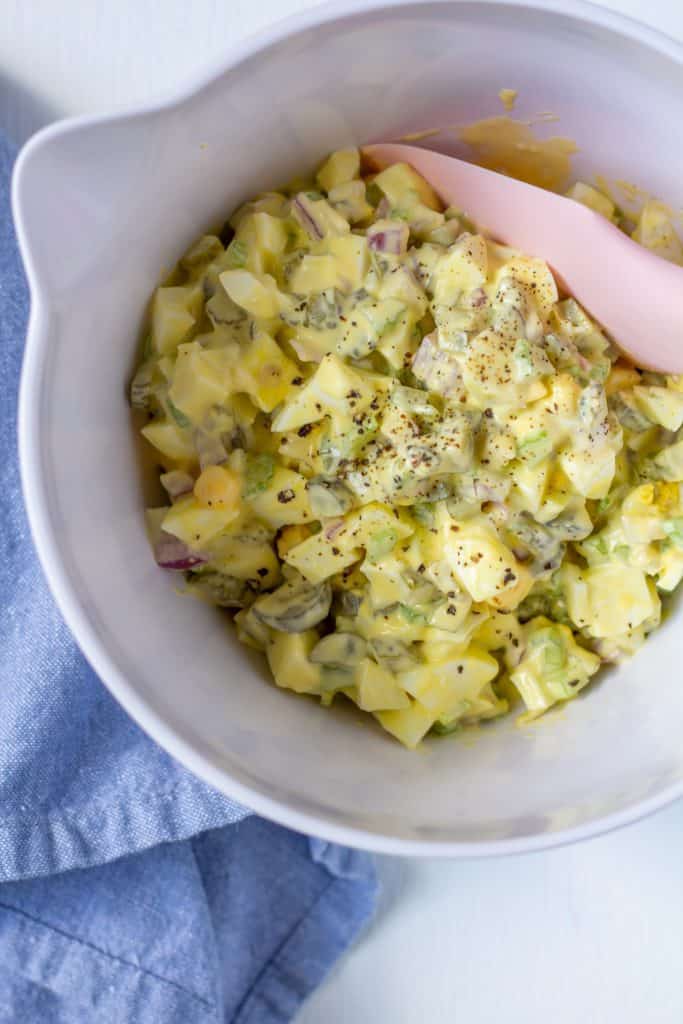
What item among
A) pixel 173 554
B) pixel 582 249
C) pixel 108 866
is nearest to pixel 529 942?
pixel 108 866

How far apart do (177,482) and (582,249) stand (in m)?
0.62

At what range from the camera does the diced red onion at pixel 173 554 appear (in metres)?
1.42

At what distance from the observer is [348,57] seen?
4.29ft

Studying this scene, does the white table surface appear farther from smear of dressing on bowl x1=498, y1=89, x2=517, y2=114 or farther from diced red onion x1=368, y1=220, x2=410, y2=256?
smear of dressing on bowl x1=498, y1=89, x2=517, y2=114

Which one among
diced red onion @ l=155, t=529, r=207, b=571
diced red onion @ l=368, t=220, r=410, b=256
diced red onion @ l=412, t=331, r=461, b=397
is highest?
diced red onion @ l=368, t=220, r=410, b=256

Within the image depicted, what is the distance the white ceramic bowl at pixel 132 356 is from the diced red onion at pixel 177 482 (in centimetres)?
5

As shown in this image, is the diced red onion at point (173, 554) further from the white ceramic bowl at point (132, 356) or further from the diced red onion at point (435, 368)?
the diced red onion at point (435, 368)

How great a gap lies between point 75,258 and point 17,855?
909mm

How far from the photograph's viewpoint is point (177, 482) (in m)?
1.41

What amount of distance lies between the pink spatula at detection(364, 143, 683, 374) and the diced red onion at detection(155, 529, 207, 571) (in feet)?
1.96

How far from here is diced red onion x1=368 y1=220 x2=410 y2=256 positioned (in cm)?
139

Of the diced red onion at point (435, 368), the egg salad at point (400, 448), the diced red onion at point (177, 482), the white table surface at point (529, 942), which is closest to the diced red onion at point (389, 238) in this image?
the egg salad at point (400, 448)

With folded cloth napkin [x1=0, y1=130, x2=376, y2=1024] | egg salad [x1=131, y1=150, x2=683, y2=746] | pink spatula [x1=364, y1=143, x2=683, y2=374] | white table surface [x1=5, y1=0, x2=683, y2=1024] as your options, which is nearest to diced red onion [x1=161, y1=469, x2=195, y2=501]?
egg salad [x1=131, y1=150, x2=683, y2=746]

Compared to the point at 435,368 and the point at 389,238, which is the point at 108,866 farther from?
the point at 389,238
